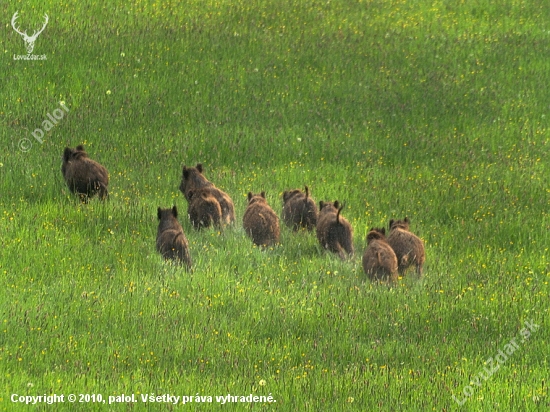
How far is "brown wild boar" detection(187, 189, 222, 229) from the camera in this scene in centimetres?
1500

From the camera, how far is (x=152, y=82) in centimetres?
2364

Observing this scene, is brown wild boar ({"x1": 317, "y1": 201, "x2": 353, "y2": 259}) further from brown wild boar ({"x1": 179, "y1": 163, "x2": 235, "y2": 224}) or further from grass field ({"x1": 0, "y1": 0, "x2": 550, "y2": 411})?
brown wild boar ({"x1": 179, "y1": 163, "x2": 235, "y2": 224})

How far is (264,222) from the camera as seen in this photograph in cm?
1463

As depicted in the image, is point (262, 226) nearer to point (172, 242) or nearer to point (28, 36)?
point (172, 242)

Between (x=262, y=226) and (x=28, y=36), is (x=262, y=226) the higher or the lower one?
the lower one

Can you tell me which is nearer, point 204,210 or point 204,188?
point 204,210

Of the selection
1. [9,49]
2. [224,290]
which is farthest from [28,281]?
[9,49]

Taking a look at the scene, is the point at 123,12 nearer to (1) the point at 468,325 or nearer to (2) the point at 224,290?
(2) the point at 224,290

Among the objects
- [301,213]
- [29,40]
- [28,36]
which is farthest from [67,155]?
[28,36]

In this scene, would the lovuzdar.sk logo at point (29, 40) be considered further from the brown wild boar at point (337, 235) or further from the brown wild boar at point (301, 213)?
the brown wild boar at point (337, 235)

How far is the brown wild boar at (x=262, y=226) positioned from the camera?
1463 cm

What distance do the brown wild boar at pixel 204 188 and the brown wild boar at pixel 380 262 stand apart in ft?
10.3

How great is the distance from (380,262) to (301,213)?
288 centimetres

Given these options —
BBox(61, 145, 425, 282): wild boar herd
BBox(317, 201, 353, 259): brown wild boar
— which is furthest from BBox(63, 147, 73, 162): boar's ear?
BBox(317, 201, 353, 259): brown wild boar
